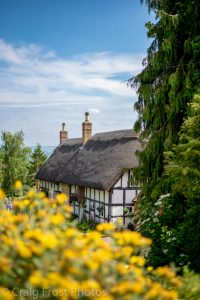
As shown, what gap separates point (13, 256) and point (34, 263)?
18 cm

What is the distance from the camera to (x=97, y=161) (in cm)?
2609

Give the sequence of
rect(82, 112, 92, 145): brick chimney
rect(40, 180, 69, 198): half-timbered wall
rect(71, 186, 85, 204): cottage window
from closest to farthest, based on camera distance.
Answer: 1. rect(71, 186, 85, 204): cottage window
2. rect(40, 180, 69, 198): half-timbered wall
3. rect(82, 112, 92, 145): brick chimney

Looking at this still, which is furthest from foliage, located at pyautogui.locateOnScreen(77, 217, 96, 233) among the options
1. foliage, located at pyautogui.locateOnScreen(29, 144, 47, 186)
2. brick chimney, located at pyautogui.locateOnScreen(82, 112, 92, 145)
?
foliage, located at pyautogui.locateOnScreen(29, 144, 47, 186)

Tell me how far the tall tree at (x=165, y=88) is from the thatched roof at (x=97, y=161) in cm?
590

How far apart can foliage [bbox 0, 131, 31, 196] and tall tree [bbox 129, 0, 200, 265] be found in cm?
2957

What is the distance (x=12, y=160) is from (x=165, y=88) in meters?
31.1

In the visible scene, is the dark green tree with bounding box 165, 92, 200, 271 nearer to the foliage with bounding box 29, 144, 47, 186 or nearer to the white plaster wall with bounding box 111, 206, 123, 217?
the white plaster wall with bounding box 111, 206, 123, 217

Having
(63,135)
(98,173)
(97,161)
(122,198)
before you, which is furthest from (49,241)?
(63,135)

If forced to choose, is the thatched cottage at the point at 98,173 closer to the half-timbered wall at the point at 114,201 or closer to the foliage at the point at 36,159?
the half-timbered wall at the point at 114,201

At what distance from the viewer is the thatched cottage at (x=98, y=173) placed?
22.5 m

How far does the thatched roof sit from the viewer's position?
75.7ft

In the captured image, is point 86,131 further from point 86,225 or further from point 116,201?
point 116,201

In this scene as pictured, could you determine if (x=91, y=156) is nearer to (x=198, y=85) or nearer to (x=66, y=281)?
(x=198, y=85)

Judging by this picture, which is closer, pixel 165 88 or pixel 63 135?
pixel 165 88
